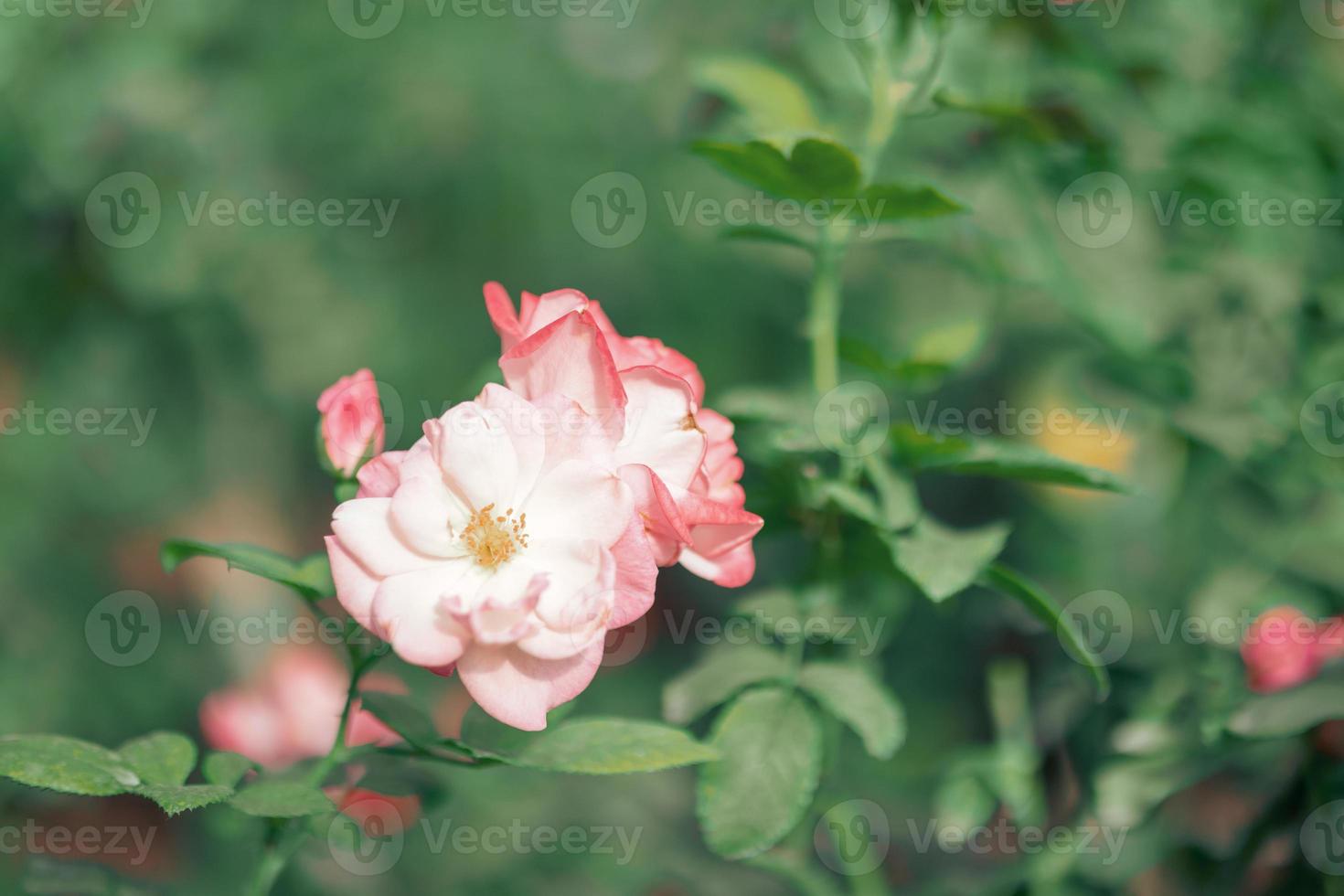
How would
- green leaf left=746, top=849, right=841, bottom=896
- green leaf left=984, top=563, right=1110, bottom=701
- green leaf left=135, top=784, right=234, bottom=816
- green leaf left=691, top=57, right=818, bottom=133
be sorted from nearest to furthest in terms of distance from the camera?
green leaf left=135, top=784, right=234, bottom=816
green leaf left=984, top=563, right=1110, bottom=701
green leaf left=746, top=849, right=841, bottom=896
green leaf left=691, top=57, right=818, bottom=133

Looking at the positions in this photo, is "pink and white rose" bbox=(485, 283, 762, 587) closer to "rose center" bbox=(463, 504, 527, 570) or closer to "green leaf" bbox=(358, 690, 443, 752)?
"rose center" bbox=(463, 504, 527, 570)

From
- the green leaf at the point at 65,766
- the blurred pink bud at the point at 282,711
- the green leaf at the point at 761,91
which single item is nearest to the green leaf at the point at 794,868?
the green leaf at the point at 65,766

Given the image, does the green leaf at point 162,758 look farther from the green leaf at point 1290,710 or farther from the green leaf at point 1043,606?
the green leaf at point 1290,710

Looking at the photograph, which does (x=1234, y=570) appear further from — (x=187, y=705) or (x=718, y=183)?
(x=187, y=705)

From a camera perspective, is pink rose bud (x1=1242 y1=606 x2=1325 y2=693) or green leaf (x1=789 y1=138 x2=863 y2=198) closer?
green leaf (x1=789 y1=138 x2=863 y2=198)

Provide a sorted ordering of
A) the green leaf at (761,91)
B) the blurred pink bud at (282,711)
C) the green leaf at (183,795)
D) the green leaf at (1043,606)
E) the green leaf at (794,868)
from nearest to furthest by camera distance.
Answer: the green leaf at (183,795) < the green leaf at (1043,606) < the green leaf at (794,868) < the green leaf at (761,91) < the blurred pink bud at (282,711)

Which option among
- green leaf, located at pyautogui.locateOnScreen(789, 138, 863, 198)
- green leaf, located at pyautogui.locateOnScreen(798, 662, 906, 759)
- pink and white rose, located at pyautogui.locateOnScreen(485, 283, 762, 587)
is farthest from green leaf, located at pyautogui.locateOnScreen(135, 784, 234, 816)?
green leaf, located at pyautogui.locateOnScreen(789, 138, 863, 198)

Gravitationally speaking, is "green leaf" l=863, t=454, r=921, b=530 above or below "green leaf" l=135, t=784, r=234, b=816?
above

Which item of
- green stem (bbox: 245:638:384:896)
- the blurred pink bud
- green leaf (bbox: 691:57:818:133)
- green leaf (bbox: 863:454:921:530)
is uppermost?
green leaf (bbox: 691:57:818:133)

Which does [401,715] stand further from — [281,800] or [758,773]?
[758,773]
